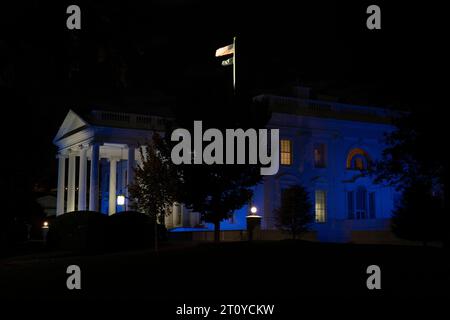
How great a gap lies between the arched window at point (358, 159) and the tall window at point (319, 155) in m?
2.32

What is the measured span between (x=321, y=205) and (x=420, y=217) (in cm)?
1008

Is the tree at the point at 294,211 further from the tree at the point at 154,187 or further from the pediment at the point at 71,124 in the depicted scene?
the pediment at the point at 71,124

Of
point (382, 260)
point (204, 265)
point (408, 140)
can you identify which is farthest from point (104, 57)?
point (408, 140)

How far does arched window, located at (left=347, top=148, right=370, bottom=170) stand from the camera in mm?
45781

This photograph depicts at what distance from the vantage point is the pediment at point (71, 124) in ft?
140

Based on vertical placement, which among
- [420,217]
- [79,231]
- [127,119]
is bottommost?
[79,231]

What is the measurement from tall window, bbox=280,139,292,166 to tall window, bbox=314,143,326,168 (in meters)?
2.46

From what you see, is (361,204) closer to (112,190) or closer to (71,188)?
(112,190)

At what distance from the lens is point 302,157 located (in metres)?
43.1

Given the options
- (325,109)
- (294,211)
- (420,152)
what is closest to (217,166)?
(420,152)

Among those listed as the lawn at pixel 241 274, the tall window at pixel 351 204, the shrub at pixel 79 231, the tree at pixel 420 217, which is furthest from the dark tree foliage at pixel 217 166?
the tall window at pixel 351 204

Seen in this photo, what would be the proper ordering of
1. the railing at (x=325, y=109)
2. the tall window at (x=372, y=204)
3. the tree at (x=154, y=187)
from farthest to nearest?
the tall window at (x=372, y=204), the railing at (x=325, y=109), the tree at (x=154, y=187)

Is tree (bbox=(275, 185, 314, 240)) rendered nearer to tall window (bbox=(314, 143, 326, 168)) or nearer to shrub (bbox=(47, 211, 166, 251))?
tall window (bbox=(314, 143, 326, 168))

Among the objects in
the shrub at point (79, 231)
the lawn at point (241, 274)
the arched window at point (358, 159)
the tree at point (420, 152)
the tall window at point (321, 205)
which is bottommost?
the lawn at point (241, 274)
